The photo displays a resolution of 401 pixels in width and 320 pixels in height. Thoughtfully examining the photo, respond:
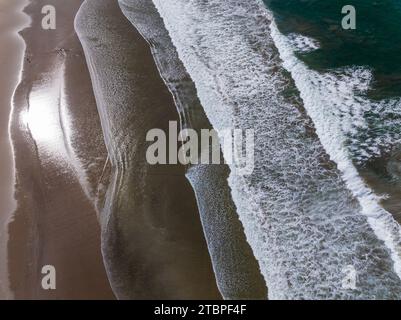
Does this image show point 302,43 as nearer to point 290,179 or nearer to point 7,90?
point 290,179

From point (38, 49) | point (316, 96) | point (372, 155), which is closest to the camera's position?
point (372, 155)

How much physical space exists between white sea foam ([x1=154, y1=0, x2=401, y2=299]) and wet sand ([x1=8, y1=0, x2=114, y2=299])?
2.65 m

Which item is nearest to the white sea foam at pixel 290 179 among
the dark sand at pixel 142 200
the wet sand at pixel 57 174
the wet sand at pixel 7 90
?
the dark sand at pixel 142 200

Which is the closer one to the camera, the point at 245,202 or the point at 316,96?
the point at 245,202

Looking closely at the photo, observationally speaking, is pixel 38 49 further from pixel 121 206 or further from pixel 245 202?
pixel 245 202

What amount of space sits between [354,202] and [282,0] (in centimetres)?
844

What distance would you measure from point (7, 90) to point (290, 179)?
7.06 metres

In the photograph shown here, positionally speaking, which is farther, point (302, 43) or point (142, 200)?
point (302, 43)

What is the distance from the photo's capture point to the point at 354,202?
31.2 feet

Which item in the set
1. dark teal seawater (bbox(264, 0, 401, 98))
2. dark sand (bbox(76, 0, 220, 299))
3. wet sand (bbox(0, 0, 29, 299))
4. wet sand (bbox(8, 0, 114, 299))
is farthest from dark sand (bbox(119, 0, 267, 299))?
wet sand (bbox(0, 0, 29, 299))

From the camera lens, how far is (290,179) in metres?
10.0
